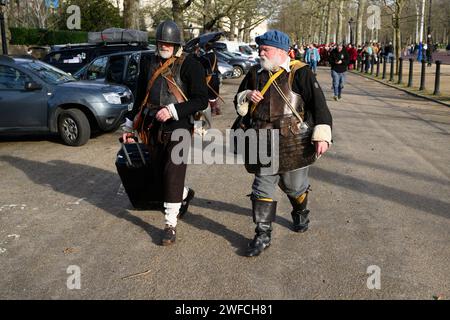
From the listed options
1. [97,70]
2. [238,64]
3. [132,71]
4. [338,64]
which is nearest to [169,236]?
[132,71]

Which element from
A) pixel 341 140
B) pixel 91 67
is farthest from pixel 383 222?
pixel 91 67

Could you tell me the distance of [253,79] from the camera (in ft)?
14.0

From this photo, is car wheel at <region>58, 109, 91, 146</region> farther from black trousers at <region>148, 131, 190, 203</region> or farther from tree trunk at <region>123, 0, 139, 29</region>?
tree trunk at <region>123, 0, 139, 29</region>

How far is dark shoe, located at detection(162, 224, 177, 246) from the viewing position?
14.8 feet

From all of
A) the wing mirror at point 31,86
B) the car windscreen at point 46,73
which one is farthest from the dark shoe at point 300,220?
the car windscreen at point 46,73

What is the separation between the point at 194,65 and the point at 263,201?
1312 mm

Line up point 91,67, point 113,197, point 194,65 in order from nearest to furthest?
point 194,65 → point 113,197 → point 91,67

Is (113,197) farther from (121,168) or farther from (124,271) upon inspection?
(124,271)

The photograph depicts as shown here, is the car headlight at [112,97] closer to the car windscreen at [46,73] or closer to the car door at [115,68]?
the car windscreen at [46,73]

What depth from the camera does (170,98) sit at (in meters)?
4.46

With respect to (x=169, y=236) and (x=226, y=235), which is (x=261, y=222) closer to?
(x=226, y=235)

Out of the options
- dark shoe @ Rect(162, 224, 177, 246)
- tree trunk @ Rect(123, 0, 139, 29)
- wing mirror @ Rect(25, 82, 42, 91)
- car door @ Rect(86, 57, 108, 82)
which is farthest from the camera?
tree trunk @ Rect(123, 0, 139, 29)

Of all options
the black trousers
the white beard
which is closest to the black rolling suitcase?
the black trousers

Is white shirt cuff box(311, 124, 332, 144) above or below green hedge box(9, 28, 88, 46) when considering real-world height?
below
